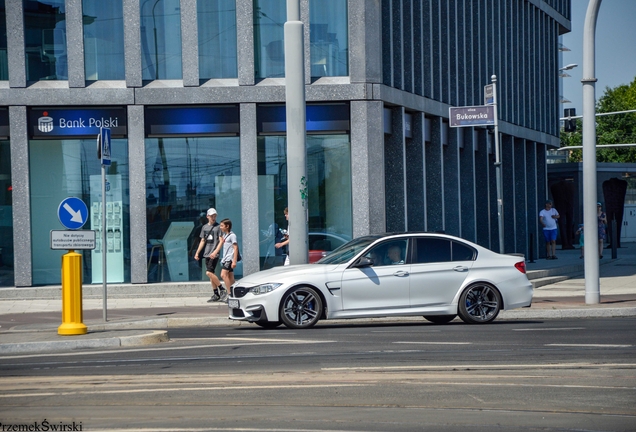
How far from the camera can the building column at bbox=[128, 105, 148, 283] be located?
22211mm

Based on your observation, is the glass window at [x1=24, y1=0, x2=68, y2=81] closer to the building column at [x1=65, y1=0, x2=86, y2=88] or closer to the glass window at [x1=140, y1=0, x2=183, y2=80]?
the building column at [x1=65, y1=0, x2=86, y2=88]

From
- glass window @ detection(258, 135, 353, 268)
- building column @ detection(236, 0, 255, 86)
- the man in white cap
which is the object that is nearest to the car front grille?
the man in white cap

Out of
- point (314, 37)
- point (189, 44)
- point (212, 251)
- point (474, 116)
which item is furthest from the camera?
point (314, 37)

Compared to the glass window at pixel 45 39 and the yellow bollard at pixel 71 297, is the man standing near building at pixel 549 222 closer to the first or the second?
the glass window at pixel 45 39

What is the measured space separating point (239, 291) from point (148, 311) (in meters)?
4.21

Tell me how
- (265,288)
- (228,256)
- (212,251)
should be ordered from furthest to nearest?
(212,251) → (228,256) → (265,288)

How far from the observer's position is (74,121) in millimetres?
22328

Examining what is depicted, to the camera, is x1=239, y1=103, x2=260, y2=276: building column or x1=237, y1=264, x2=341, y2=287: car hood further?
x1=239, y1=103, x2=260, y2=276: building column

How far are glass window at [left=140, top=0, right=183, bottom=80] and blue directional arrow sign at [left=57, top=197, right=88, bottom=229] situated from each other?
821cm

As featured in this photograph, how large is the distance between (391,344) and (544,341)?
193 cm

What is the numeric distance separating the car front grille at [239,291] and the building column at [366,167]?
8634mm

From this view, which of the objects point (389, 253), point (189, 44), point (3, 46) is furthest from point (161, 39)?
point (389, 253)

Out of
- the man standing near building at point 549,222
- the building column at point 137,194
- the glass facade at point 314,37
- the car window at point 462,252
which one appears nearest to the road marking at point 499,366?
the car window at point 462,252

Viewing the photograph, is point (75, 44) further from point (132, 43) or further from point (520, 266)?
point (520, 266)
